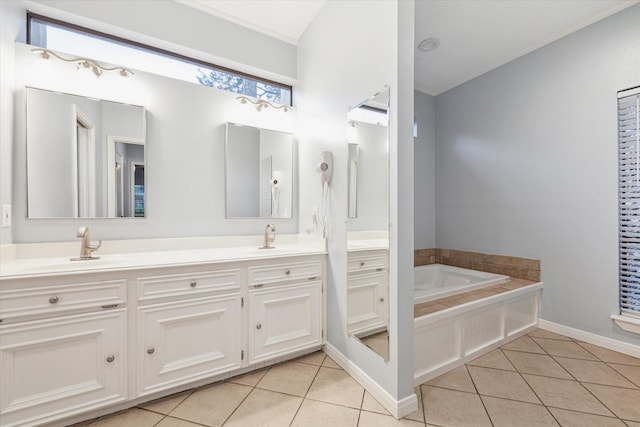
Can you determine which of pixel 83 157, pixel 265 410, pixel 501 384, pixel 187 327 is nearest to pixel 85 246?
pixel 83 157

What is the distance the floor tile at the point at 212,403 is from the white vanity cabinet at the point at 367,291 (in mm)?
831

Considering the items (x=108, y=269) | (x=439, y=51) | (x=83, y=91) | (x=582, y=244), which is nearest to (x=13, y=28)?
(x=83, y=91)

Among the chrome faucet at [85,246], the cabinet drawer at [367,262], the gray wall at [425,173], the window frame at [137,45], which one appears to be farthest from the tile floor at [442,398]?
the window frame at [137,45]

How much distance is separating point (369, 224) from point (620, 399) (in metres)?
1.85

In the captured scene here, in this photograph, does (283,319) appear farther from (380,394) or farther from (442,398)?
(442,398)

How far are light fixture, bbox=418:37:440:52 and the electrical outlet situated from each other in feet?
11.1

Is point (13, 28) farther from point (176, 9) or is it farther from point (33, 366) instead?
point (33, 366)

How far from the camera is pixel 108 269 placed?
1417mm

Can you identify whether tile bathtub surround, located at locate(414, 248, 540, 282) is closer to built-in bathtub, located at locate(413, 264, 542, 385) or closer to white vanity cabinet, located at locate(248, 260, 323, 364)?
built-in bathtub, located at locate(413, 264, 542, 385)

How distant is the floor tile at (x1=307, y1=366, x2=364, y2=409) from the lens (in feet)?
5.34

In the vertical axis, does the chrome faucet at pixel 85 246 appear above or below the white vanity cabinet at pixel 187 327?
above

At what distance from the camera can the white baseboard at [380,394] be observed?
4.91ft

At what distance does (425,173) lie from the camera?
3611 mm

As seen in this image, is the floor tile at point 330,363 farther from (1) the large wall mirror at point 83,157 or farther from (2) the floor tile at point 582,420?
(1) the large wall mirror at point 83,157
